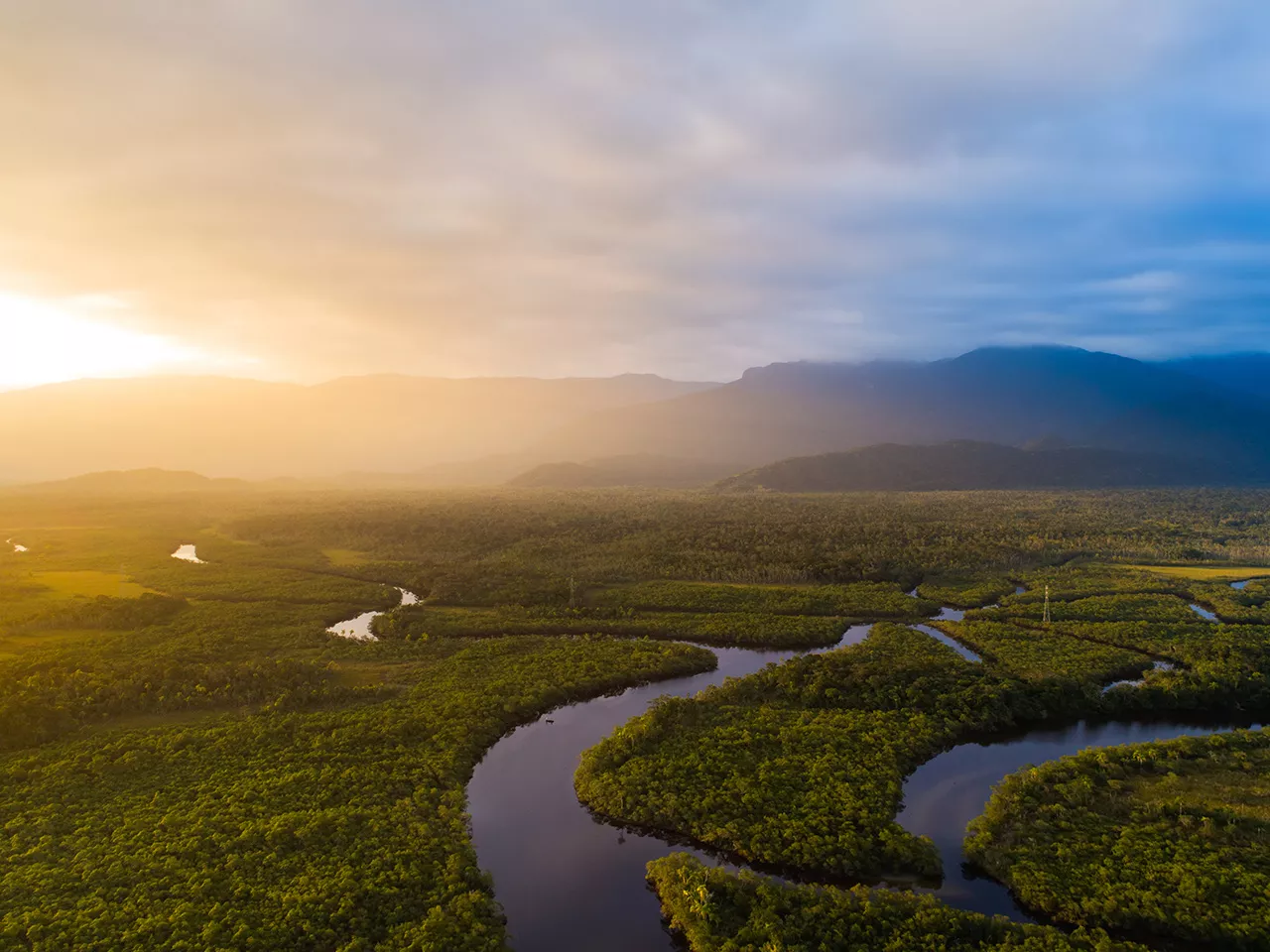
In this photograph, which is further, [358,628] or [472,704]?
[358,628]

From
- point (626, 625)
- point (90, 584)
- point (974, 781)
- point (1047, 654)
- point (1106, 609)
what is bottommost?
point (974, 781)

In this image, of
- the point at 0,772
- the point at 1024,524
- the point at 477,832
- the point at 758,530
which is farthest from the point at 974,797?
the point at 1024,524

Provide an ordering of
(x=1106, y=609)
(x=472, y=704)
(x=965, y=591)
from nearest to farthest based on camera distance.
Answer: (x=472, y=704), (x=1106, y=609), (x=965, y=591)

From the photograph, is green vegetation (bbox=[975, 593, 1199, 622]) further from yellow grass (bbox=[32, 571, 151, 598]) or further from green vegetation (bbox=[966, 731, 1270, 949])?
yellow grass (bbox=[32, 571, 151, 598])

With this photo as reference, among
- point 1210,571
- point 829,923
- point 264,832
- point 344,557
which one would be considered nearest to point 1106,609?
point 1210,571

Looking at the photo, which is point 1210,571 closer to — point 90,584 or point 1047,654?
point 1047,654

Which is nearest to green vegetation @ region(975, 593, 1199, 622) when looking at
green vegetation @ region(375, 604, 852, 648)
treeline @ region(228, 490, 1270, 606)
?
treeline @ region(228, 490, 1270, 606)

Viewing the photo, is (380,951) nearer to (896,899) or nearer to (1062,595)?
(896,899)
